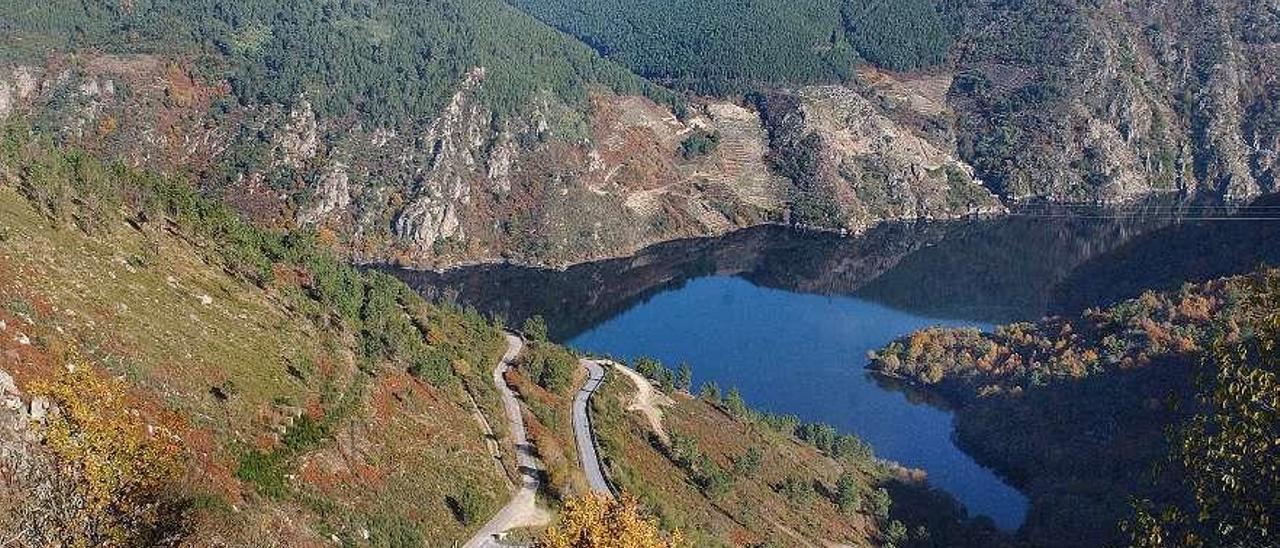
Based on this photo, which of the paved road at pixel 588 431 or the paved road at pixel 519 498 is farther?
the paved road at pixel 588 431

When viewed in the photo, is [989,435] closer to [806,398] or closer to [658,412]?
[806,398]

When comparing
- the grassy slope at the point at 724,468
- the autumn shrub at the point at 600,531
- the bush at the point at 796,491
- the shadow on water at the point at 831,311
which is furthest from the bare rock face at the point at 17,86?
the autumn shrub at the point at 600,531

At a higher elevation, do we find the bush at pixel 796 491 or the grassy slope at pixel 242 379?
the grassy slope at pixel 242 379

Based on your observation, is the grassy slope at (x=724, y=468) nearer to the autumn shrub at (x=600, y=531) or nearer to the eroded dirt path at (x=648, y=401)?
the eroded dirt path at (x=648, y=401)

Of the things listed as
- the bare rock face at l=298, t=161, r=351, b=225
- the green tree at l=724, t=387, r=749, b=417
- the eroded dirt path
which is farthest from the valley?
the eroded dirt path

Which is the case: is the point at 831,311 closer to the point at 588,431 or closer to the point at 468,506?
the point at 588,431

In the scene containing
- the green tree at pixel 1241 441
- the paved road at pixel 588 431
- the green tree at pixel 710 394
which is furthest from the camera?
the green tree at pixel 710 394

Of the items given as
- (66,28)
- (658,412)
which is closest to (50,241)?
(658,412)

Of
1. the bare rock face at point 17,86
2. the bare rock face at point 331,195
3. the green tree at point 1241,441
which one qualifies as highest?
the green tree at point 1241,441
